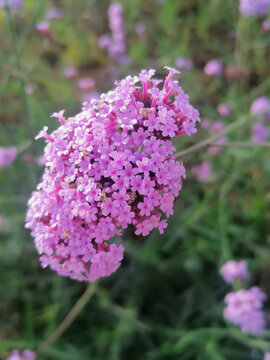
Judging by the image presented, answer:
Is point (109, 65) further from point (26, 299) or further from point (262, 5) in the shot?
point (26, 299)

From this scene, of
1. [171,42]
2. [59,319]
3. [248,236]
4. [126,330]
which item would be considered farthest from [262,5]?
[59,319]

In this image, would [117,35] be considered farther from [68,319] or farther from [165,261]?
[68,319]

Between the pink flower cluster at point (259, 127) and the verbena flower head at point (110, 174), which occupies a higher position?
the pink flower cluster at point (259, 127)

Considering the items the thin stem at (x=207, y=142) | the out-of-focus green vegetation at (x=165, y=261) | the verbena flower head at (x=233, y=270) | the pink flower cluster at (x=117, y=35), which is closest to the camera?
the thin stem at (x=207, y=142)

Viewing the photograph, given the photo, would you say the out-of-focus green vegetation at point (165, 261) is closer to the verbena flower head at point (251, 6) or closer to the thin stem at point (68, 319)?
the thin stem at point (68, 319)

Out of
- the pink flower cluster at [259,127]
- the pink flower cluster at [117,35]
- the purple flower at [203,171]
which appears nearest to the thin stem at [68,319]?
the purple flower at [203,171]

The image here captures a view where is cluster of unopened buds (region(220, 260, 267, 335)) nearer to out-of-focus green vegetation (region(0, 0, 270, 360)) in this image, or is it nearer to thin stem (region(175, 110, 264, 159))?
out-of-focus green vegetation (region(0, 0, 270, 360))

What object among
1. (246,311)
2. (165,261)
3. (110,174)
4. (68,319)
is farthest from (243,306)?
(110,174)

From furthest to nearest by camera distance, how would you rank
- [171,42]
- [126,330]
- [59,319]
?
[171,42], [59,319], [126,330]
